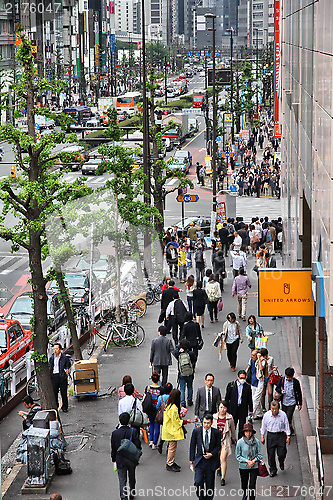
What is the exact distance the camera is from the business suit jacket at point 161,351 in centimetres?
1562

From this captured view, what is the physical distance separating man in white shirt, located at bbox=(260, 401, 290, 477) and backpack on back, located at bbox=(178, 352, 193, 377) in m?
2.79

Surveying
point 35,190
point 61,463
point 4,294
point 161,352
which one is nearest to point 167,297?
point 161,352

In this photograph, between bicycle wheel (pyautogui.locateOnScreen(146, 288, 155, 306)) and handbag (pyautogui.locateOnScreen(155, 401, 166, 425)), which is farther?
bicycle wheel (pyautogui.locateOnScreen(146, 288, 155, 306))

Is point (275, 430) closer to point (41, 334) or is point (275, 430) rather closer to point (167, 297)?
point (41, 334)

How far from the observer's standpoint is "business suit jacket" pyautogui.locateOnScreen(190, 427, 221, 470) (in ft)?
35.6

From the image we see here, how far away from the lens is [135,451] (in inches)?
442

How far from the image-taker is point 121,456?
11.2 metres

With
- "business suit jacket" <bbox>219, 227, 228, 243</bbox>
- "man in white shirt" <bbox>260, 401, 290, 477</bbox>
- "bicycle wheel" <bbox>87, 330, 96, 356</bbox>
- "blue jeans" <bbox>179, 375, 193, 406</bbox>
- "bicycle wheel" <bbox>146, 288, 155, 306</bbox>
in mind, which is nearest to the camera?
"man in white shirt" <bbox>260, 401, 290, 477</bbox>

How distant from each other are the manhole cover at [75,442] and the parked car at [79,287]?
962 cm

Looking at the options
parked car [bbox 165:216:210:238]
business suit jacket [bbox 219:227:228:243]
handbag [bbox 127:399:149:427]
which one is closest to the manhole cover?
handbag [bbox 127:399:149:427]

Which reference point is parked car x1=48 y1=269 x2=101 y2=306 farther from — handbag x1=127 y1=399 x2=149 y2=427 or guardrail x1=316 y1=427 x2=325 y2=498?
guardrail x1=316 y1=427 x2=325 y2=498

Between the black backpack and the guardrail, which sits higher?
the guardrail

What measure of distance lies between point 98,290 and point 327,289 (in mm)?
15705

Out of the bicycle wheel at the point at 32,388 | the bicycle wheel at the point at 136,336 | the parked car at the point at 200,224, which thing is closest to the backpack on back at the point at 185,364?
the bicycle wheel at the point at 32,388
